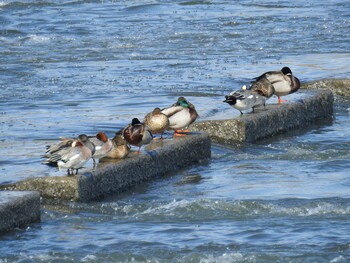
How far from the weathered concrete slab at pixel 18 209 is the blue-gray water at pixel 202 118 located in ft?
0.40

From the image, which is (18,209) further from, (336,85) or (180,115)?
(336,85)

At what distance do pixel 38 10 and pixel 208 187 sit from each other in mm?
23105

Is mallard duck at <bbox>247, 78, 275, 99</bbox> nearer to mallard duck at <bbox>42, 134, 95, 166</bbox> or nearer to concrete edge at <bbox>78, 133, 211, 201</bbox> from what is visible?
concrete edge at <bbox>78, 133, 211, 201</bbox>

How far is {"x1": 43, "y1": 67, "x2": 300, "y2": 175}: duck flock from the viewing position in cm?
1059

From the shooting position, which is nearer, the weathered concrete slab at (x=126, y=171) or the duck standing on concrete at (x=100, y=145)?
the weathered concrete slab at (x=126, y=171)

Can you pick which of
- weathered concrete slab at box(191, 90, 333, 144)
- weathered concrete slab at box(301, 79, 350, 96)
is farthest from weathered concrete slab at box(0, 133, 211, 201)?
weathered concrete slab at box(301, 79, 350, 96)

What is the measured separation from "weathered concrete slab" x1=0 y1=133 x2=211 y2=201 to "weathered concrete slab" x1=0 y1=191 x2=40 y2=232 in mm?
622

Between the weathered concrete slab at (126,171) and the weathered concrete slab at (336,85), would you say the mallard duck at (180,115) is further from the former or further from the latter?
the weathered concrete slab at (336,85)

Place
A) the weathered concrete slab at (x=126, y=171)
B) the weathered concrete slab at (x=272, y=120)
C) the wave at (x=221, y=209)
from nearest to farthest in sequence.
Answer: the wave at (x=221, y=209), the weathered concrete slab at (x=126, y=171), the weathered concrete slab at (x=272, y=120)

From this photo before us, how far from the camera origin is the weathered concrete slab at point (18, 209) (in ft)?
32.0

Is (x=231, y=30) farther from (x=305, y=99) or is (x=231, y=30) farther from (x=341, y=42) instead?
(x=305, y=99)

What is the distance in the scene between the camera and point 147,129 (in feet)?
39.2

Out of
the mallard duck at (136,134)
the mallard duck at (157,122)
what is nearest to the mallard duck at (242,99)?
the mallard duck at (157,122)

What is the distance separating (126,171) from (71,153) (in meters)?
1.21
